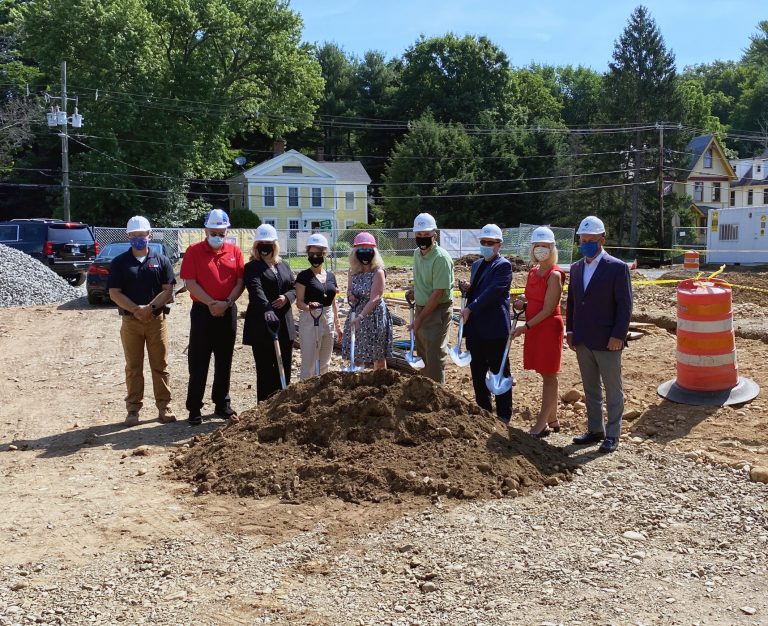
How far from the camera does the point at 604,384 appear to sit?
23.1 ft

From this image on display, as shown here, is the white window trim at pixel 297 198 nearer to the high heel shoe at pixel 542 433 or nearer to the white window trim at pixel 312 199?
the white window trim at pixel 312 199

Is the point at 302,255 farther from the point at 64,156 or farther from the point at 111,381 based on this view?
the point at 111,381

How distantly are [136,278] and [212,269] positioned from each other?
0.80 metres

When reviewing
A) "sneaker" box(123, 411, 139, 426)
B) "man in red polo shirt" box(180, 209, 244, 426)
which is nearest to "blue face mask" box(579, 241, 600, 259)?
"man in red polo shirt" box(180, 209, 244, 426)

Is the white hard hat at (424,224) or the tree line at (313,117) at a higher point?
the tree line at (313,117)

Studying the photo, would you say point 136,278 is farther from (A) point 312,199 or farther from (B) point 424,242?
(A) point 312,199

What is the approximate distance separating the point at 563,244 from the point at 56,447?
98.1 feet

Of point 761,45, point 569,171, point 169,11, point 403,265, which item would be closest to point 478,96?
point 569,171

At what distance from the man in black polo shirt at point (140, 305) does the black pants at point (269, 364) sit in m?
1.01

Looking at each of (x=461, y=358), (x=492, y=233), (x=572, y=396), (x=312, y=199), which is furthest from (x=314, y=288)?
(x=312, y=199)

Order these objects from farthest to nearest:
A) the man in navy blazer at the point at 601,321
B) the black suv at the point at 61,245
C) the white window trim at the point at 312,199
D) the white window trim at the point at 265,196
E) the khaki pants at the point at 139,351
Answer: the white window trim at the point at 312,199
the white window trim at the point at 265,196
the black suv at the point at 61,245
the khaki pants at the point at 139,351
the man in navy blazer at the point at 601,321

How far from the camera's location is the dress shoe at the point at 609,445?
695 centimetres

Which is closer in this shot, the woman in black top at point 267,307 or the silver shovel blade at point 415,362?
the woman in black top at point 267,307

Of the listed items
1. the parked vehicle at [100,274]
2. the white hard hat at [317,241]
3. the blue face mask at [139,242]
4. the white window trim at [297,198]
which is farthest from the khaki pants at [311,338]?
the white window trim at [297,198]
